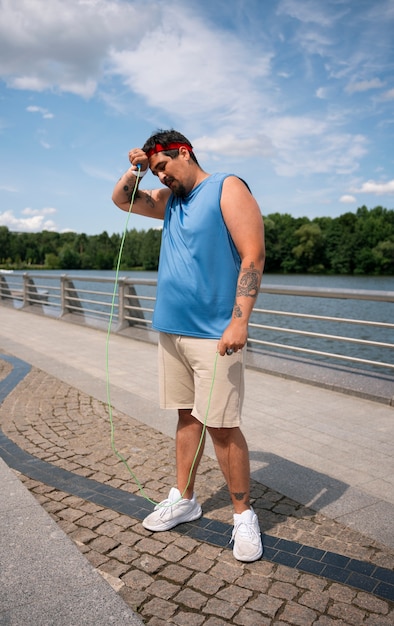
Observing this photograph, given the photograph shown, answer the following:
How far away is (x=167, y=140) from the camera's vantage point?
8.41 feet

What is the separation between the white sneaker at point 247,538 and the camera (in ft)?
8.14

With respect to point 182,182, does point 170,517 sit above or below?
below

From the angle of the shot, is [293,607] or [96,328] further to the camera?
[96,328]

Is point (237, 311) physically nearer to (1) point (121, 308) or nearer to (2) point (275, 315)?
(1) point (121, 308)

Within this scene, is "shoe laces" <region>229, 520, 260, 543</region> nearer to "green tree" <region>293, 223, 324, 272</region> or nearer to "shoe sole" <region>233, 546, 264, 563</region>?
"shoe sole" <region>233, 546, 264, 563</region>

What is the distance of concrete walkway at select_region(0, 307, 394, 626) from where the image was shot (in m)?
2.96

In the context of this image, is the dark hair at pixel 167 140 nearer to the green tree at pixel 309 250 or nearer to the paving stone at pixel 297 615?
the paving stone at pixel 297 615

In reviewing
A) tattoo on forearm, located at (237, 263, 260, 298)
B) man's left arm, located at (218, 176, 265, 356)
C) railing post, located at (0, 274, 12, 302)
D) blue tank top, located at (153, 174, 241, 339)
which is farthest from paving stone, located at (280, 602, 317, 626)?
railing post, located at (0, 274, 12, 302)

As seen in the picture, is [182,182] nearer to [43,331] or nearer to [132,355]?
[132,355]

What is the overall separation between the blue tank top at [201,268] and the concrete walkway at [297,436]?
1.12 metres

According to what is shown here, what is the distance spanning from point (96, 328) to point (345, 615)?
9548 mm

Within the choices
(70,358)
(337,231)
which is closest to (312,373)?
(70,358)

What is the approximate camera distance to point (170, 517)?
281 centimetres

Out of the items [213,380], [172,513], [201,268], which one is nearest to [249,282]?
[201,268]
